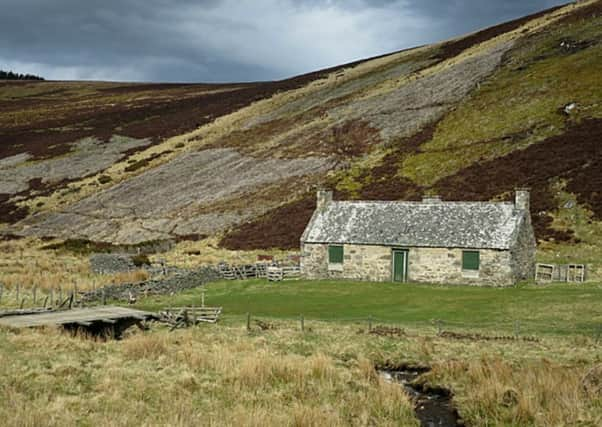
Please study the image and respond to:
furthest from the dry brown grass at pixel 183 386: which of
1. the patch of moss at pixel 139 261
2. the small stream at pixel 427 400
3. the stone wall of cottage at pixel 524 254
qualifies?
the patch of moss at pixel 139 261

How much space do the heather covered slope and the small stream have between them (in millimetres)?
31171

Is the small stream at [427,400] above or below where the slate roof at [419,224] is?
below

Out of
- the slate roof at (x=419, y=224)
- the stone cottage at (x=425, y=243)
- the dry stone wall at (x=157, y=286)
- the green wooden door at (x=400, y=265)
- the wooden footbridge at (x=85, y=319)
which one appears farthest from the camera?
the green wooden door at (x=400, y=265)

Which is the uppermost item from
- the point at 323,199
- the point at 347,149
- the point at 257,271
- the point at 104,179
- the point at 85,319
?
the point at 347,149

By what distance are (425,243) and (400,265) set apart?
6.93 ft

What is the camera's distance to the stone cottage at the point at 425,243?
3994 centimetres

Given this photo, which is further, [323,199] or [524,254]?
[323,199]

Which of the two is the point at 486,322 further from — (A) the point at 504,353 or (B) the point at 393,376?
(B) the point at 393,376

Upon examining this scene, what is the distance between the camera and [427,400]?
18.1 m

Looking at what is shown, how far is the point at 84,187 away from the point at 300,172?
31612 millimetres

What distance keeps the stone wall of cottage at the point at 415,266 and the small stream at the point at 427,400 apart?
1948 centimetres

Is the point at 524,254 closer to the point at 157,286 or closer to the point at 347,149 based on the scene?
the point at 157,286

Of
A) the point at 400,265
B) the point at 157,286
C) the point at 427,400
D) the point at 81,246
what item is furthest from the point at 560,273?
the point at 81,246

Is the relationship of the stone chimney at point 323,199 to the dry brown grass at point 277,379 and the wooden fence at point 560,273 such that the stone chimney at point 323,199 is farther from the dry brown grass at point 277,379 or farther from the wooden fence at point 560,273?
the dry brown grass at point 277,379
